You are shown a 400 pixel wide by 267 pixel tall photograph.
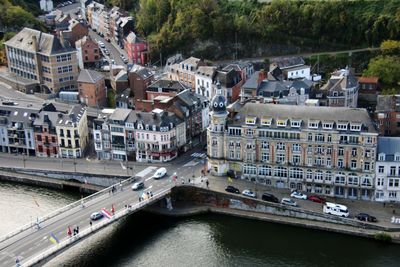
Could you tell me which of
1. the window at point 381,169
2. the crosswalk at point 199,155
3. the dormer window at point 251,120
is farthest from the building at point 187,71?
the window at point 381,169

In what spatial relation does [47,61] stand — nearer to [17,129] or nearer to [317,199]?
[17,129]

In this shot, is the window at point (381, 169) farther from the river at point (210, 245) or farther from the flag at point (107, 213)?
the flag at point (107, 213)

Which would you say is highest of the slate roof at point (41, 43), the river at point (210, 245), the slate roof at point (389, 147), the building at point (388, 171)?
the slate roof at point (41, 43)

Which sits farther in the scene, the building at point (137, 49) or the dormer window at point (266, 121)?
the building at point (137, 49)

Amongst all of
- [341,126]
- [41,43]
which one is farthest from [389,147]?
[41,43]

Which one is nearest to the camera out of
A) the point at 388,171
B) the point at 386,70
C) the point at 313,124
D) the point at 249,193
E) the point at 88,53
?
the point at 388,171

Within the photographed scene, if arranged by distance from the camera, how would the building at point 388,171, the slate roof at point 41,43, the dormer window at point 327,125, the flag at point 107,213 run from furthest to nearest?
1. the slate roof at point 41,43
2. the dormer window at point 327,125
3. the building at point 388,171
4. the flag at point 107,213
